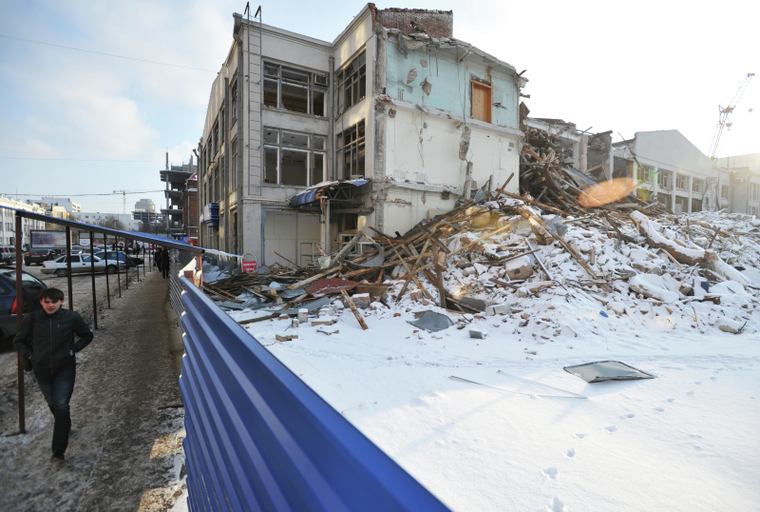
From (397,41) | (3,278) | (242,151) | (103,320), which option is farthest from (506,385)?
(242,151)

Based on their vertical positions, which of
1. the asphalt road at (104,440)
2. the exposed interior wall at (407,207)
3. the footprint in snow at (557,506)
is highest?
the exposed interior wall at (407,207)

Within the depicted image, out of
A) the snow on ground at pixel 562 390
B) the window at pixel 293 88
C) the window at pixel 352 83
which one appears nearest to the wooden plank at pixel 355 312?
the snow on ground at pixel 562 390

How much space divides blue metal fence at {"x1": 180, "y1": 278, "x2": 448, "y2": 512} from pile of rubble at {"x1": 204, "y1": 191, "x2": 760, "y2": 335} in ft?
21.1

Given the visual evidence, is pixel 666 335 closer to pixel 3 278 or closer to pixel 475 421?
pixel 475 421

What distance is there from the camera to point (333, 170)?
61.2 feet

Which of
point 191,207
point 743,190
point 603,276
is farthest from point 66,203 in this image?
point 743,190

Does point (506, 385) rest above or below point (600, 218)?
below

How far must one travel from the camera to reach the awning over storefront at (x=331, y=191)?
14.5 m

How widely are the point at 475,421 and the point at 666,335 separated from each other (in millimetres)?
5780

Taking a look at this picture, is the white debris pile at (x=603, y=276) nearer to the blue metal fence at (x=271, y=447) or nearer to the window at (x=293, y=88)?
the blue metal fence at (x=271, y=447)

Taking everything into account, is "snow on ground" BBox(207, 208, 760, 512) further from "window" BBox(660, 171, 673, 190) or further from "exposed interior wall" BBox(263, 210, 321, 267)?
"window" BBox(660, 171, 673, 190)

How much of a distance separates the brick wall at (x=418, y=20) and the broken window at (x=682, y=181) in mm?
33522

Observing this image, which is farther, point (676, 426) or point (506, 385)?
point (506, 385)

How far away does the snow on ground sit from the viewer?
119 inches
